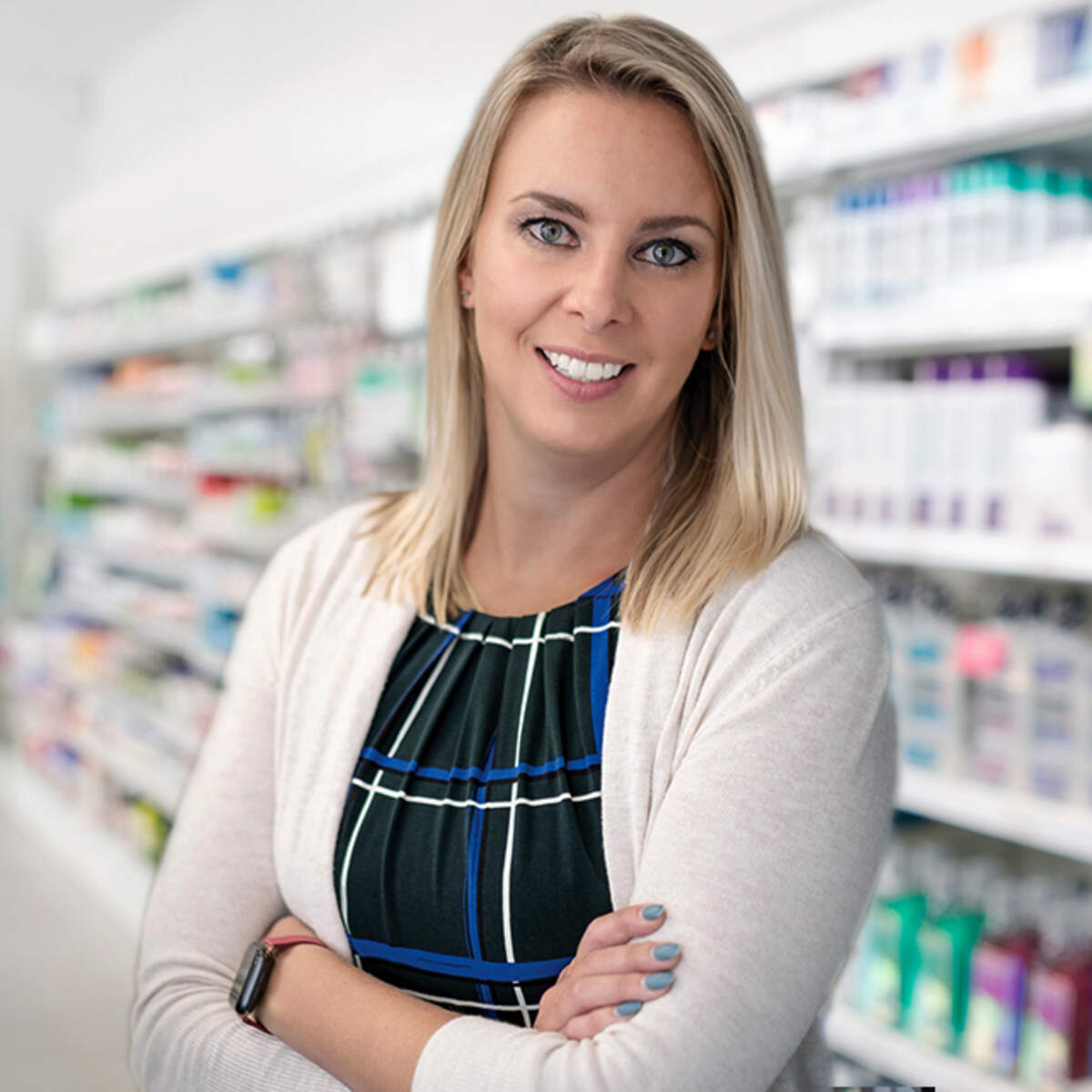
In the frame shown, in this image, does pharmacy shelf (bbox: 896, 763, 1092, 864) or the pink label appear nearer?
pharmacy shelf (bbox: 896, 763, 1092, 864)

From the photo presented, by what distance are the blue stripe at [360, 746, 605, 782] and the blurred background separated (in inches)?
47.8

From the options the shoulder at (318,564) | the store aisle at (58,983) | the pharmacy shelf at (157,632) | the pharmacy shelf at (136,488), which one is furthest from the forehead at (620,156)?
the pharmacy shelf at (136,488)

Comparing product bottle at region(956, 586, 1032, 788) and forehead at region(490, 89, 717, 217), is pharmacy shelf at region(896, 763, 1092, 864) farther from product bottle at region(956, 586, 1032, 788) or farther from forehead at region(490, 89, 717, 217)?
forehead at region(490, 89, 717, 217)

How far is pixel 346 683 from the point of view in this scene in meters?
1.32

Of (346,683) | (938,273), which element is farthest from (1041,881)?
(346,683)

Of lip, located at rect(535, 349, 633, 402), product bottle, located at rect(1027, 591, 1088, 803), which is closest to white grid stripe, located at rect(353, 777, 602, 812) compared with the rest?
lip, located at rect(535, 349, 633, 402)

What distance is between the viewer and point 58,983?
14.1ft

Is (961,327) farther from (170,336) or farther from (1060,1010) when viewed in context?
(170,336)

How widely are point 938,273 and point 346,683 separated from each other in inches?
58.6

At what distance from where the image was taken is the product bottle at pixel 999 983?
2.22 m

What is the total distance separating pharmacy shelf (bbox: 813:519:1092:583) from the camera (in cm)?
207

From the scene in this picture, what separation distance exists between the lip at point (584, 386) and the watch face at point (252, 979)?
24.4 inches

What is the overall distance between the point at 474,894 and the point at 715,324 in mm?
599

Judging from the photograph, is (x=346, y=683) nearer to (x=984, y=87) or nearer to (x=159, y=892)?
(x=159, y=892)
